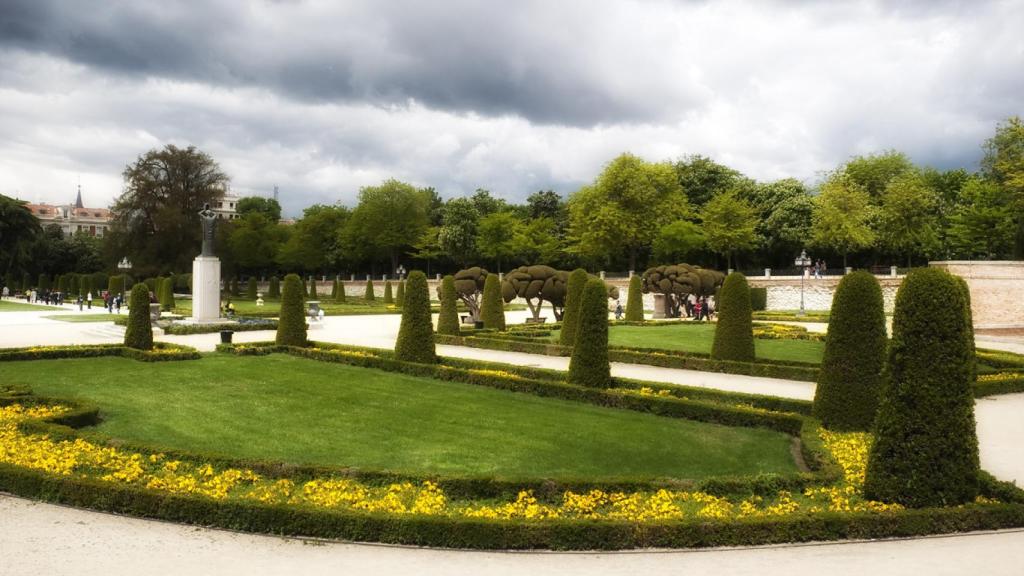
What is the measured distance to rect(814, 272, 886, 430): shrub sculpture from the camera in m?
11.1

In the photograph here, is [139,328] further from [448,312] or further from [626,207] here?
[626,207]

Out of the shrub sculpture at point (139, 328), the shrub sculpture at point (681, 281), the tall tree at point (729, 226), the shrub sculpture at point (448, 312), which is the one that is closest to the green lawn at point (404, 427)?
the shrub sculpture at point (139, 328)

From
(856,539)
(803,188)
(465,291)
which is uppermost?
(803,188)

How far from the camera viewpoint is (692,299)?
139 ft

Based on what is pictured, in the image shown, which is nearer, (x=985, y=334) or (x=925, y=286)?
(x=925, y=286)

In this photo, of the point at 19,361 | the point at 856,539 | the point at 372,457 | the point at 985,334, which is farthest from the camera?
the point at 985,334

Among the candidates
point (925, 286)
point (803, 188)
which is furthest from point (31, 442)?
point (803, 188)

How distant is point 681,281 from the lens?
36.6 meters

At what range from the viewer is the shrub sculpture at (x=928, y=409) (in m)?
7.53

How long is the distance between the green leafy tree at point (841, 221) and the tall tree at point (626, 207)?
1185 centimetres

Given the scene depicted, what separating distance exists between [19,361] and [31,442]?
440 inches

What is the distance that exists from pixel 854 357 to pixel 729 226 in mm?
50222

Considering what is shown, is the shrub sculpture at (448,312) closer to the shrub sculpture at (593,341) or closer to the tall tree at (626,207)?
the shrub sculpture at (593,341)

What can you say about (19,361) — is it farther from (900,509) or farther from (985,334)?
(985,334)
